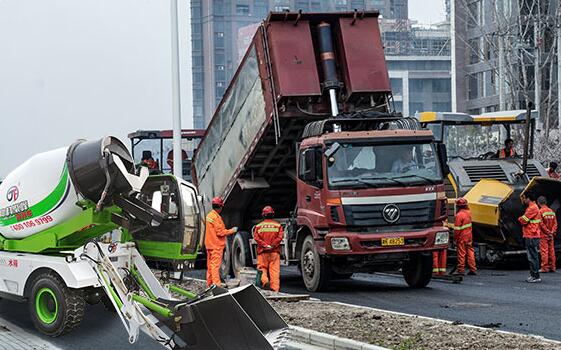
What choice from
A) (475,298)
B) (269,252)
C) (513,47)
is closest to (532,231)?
(475,298)

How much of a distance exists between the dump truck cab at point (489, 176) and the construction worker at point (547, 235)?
0.36 metres

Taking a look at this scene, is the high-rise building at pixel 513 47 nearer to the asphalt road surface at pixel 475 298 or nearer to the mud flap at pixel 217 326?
the asphalt road surface at pixel 475 298

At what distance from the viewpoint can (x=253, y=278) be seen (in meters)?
15.0

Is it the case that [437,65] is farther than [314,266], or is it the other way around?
[437,65]

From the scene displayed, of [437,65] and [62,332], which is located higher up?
[437,65]

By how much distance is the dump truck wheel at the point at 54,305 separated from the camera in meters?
10.4

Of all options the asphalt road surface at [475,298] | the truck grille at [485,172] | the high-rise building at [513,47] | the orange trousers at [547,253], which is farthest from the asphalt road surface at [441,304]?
the high-rise building at [513,47]

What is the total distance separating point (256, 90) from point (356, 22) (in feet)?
6.36

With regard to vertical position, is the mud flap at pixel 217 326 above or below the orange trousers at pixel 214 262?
above

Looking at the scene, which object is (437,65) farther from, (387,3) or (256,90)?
(256,90)

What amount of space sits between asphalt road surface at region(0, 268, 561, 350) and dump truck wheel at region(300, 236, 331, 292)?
8.1 inches

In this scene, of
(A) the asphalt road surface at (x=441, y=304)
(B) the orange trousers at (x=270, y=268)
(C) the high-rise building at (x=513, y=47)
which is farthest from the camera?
(C) the high-rise building at (x=513, y=47)

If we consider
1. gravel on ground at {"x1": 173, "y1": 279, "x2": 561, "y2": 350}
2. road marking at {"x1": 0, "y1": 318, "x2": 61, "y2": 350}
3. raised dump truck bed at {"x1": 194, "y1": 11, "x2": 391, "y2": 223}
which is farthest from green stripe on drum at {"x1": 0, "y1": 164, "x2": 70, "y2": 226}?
raised dump truck bed at {"x1": 194, "y1": 11, "x2": 391, "y2": 223}

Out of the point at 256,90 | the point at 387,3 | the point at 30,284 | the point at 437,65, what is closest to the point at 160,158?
the point at 256,90
